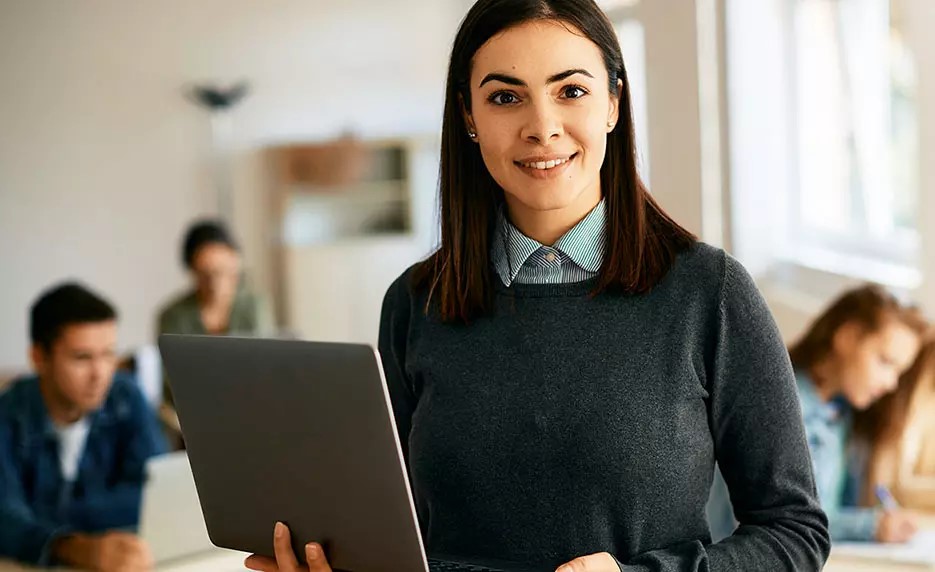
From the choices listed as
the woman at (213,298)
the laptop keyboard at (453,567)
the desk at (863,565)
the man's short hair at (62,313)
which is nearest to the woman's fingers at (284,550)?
the laptop keyboard at (453,567)

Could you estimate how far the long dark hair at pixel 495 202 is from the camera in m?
1.40

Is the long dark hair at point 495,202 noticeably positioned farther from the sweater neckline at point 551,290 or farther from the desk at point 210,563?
the desk at point 210,563

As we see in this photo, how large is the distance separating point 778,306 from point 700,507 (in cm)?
386

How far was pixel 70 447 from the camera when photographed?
3.17m

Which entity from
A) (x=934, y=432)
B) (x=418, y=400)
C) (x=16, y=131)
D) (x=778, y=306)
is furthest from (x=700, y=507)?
(x=16, y=131)

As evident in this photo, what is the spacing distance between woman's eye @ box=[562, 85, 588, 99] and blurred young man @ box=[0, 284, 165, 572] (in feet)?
6.17

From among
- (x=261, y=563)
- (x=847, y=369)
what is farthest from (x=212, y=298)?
(x=261, y=563)

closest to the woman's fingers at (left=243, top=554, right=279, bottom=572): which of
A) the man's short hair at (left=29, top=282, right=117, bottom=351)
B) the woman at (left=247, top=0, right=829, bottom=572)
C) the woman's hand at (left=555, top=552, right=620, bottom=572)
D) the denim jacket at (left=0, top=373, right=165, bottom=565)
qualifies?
the woman at (left=247, top=0, right=829, bottom=572)

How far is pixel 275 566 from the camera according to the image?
53.5 inches

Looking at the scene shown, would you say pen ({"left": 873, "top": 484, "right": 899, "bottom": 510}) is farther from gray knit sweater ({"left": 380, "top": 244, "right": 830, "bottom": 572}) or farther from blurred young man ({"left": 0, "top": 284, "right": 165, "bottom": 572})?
blurred young man ({"left": 0, "top": 284, "right": 165, "bottom": 572})

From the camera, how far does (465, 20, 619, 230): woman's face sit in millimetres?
1375

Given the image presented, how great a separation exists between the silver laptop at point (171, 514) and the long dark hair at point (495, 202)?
3.31 ft

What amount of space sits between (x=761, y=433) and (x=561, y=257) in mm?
303

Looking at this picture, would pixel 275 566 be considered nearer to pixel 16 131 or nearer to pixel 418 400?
pixel 418 400
